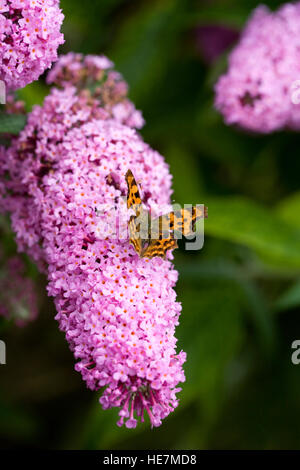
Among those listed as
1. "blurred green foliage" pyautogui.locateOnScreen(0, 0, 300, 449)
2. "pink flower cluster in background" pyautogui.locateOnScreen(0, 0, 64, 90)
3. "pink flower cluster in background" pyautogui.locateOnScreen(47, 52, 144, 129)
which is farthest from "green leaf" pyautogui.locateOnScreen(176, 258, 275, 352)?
"pink flower cluster in background" pyautogui.locateOnScreen(0, 0, 64, 90)

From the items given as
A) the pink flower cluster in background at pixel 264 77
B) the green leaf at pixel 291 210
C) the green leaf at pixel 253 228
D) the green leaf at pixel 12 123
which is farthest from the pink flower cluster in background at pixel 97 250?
the green leaf at pixel 291 210

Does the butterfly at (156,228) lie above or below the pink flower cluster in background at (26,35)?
below

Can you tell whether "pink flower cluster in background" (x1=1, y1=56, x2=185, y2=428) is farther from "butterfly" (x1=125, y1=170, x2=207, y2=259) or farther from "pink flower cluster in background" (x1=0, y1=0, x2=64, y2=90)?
"pink flower cluster in background" (x1=0, y1=0, x2=64, y2=90)

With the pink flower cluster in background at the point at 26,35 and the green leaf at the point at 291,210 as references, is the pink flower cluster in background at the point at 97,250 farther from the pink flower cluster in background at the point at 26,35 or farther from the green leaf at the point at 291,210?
the green leaf at the point at 291,210

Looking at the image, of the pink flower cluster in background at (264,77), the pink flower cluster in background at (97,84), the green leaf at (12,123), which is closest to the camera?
the green leaf at (12,123)

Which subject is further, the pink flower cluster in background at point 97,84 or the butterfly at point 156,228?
the pink flower cluster in background at point 97,84

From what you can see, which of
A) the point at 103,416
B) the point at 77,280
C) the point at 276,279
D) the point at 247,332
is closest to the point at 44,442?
the point at 103,416
